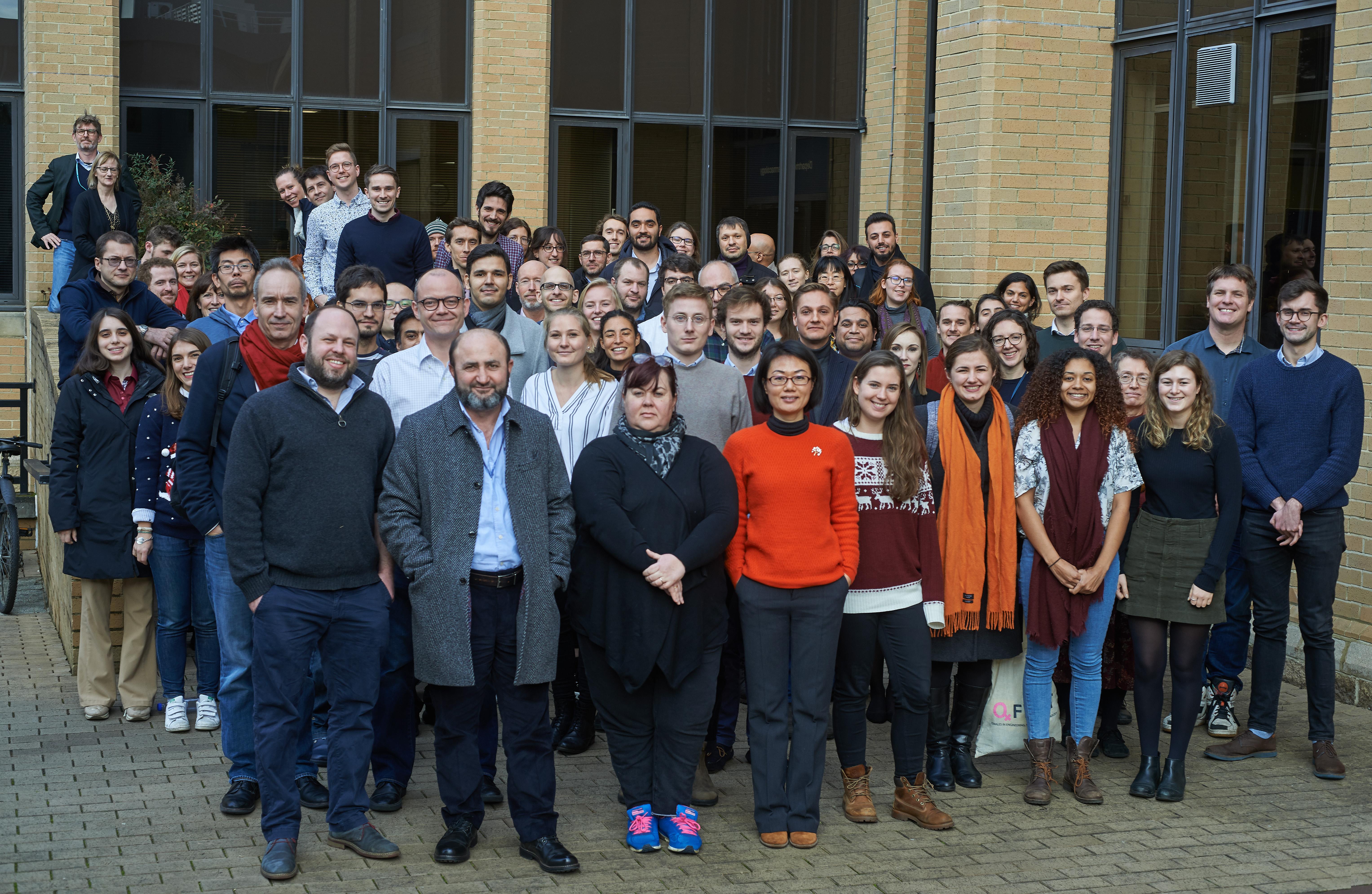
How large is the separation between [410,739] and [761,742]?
1.60m

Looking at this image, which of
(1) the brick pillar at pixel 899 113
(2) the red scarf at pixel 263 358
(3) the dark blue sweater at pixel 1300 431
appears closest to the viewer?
(2) the red scarf at pixel 263 358

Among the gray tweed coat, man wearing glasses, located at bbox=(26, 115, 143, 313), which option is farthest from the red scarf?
man wearing glasses, located at bbox=(26, 115, 143, 313)

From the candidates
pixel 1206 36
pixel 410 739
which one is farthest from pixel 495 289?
pixel 1206 36

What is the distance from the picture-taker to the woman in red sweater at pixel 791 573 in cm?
568

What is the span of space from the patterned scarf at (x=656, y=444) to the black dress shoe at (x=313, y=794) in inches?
79.0

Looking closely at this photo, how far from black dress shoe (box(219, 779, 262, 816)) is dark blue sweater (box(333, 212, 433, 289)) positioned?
416 centimetres

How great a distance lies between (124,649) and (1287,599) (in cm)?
606

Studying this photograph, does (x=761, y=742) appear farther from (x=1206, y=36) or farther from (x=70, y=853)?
(x=1206, y=36)

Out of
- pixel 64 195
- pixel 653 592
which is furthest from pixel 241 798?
pixel 64 195

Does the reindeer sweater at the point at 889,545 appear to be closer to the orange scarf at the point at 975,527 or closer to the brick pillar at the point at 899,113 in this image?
the orange scarf at the point at 975,527

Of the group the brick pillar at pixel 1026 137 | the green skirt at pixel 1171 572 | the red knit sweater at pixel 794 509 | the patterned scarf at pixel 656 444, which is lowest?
the green skirt at pixel 1171 572

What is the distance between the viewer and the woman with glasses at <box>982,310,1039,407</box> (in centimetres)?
711

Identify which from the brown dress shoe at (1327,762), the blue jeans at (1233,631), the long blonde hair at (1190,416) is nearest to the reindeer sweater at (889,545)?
the long blonde hair at (1190,416)

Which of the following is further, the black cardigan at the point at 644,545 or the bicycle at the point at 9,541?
the bicycle at the point at 9,541
